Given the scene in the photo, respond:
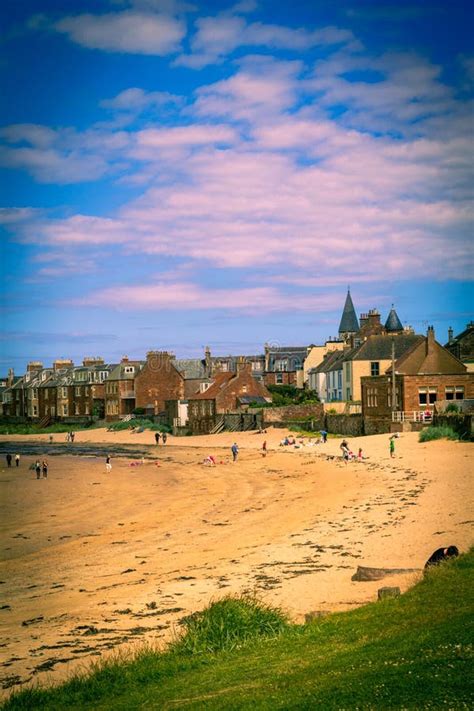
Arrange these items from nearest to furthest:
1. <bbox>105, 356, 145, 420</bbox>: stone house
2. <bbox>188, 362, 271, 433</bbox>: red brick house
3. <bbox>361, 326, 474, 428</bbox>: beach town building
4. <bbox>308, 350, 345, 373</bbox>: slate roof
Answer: <bbox>361, 326, 474, 428</bbox>: beach town building < <bbox>188, 362, 271, 433</bbox>: red brick house < <bbox>308, 350, 345, 373</bbox>: slate roof < <bbox>105, 356, 145, 420</bbox>: stone house

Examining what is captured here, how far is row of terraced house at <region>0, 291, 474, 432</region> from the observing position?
2249 inches

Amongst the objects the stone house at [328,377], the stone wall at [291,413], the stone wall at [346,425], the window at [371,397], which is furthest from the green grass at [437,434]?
the stone house at [328,377]

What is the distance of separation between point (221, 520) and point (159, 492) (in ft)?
34.1

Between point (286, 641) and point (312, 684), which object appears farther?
point (286, 641)

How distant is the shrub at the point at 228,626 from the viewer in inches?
525

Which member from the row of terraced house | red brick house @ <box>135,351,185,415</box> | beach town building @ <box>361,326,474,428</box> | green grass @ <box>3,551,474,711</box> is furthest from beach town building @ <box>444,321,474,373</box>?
green grass @ <box>3,551,474,711</box>

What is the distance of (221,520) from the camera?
2986 cm

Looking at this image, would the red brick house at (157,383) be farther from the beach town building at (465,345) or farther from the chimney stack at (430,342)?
the chimney stack at (430,342)

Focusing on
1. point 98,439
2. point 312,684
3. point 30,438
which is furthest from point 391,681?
point 30,438

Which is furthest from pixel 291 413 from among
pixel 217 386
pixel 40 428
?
pixel 40 428

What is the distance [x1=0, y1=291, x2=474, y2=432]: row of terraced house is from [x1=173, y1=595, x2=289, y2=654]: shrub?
40307mm

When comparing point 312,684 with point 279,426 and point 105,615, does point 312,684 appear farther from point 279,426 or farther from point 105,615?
point 279,426

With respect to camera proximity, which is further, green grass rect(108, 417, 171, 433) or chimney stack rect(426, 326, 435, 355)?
green grass rect(108, 417, 171, 433)

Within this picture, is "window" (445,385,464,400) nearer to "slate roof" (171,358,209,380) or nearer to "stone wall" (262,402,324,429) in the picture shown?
"stone wall" (262,402,324,429)
